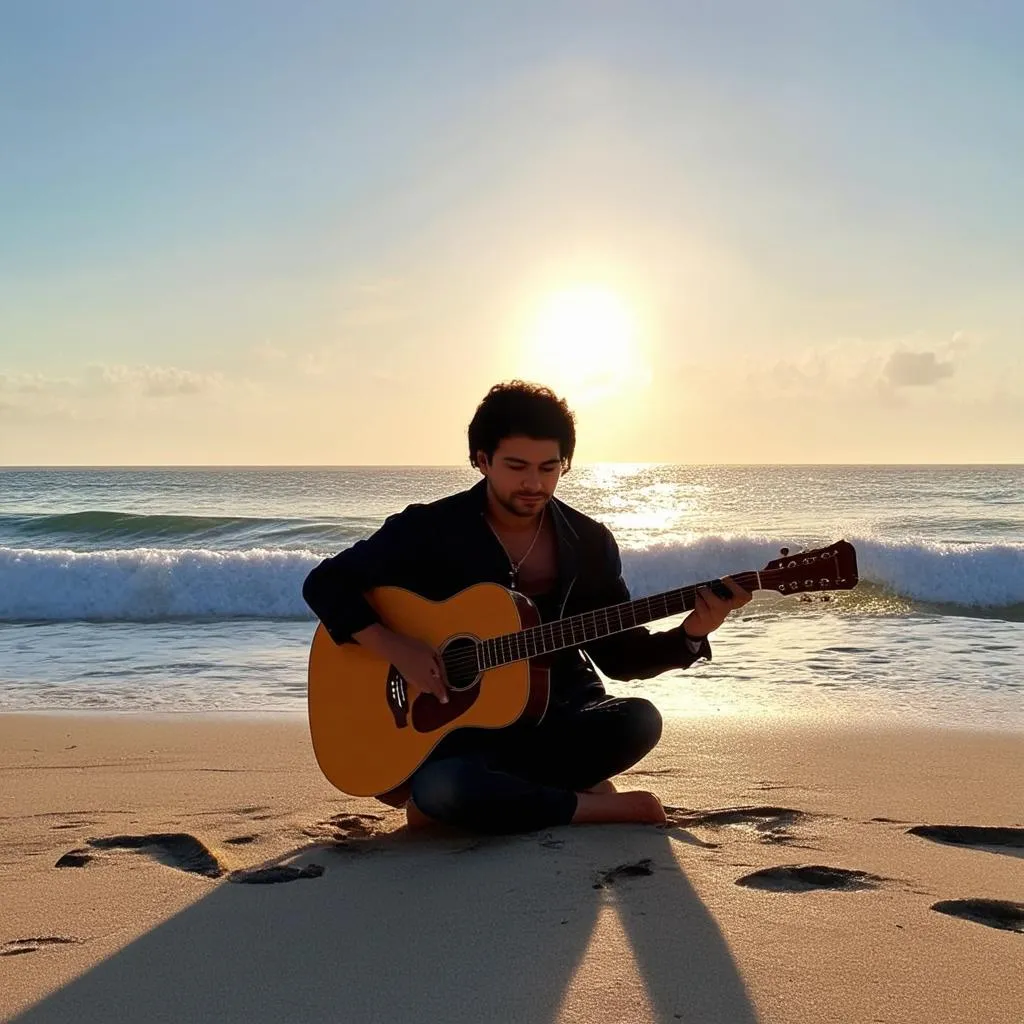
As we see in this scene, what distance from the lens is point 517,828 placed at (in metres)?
3.29

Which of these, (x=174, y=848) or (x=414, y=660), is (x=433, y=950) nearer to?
(x=414, y=660)

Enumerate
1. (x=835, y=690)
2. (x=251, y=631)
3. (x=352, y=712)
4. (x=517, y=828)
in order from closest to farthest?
(x=517, y=828) → (x=352, y=712) → (x=835, y=690) → (x=251, y=631)

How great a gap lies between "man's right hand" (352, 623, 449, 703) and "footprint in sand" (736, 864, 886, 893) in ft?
3.47

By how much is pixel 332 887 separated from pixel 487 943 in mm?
607

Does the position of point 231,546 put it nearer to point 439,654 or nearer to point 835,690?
point 835,690

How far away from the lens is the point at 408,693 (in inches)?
133

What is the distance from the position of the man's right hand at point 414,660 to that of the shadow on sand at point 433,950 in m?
0.51

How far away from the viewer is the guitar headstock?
3.14m

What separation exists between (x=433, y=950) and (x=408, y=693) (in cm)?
104

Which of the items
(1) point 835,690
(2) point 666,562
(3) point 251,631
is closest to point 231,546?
(2) point 666,562

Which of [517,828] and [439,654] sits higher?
A: [439,654]

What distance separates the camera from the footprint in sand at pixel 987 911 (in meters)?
2.55

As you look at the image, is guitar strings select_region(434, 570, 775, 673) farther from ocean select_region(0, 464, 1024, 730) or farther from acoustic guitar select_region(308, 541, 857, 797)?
ocean select_region(0, 464, 1024, 730)

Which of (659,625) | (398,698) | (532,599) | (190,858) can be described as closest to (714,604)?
(532,599)
